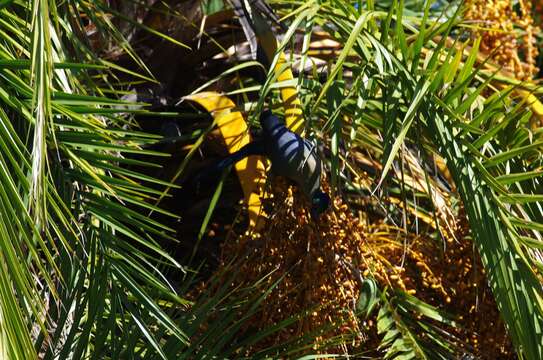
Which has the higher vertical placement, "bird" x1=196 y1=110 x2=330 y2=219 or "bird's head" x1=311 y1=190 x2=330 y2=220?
"bird" x1=196 y1=110 x2=330 y2=219

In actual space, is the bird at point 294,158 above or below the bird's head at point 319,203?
above

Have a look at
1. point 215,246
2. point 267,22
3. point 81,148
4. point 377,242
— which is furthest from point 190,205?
point 81,148

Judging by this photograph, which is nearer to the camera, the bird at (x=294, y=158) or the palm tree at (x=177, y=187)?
the palm tree at (x=177, y=187)

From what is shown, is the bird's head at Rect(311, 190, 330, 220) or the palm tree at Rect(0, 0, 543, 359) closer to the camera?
the palm tree at Rect(0, 0, 543, 359)

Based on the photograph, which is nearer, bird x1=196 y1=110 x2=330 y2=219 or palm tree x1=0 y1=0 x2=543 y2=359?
palm tree x1=0 y1=0 x2=543 y2=359

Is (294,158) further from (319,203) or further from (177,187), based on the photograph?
(177,187)

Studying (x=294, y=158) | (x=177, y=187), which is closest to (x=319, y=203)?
(x=294, y=158)
